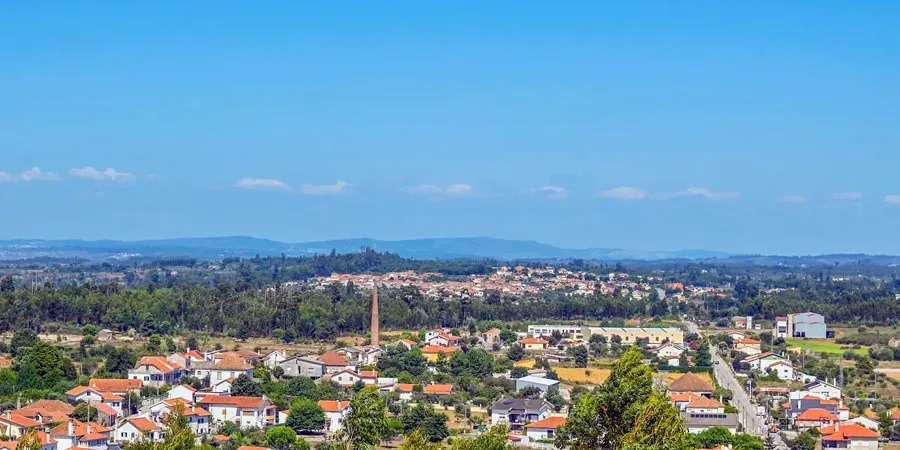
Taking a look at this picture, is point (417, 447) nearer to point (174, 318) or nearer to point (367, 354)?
point (367, 354)

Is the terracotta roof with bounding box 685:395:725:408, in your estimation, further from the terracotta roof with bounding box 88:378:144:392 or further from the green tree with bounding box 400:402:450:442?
the terracotta roof with bounding box 88:378:144:392

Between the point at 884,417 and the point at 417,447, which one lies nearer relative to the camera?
the point at 417,447

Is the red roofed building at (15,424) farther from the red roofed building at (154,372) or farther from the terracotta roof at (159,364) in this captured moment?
the terracotta roof at (159,364)

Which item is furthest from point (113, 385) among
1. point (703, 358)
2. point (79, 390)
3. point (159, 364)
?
point (703, 358)

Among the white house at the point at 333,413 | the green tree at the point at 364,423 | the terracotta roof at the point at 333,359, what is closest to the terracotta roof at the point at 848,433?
the green tree at the point at 364,423

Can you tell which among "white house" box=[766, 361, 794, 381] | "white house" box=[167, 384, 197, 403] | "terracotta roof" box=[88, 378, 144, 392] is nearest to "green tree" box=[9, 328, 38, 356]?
"terracotta roof" box=[88, 378, 144, 392]

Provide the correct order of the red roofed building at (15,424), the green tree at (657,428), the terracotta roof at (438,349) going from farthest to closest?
1. the terracotta roof at (438,349)
2. the red roofed building at (15,424)
3. the green tree at (657,428)

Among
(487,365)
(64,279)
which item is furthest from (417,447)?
(64,279)
